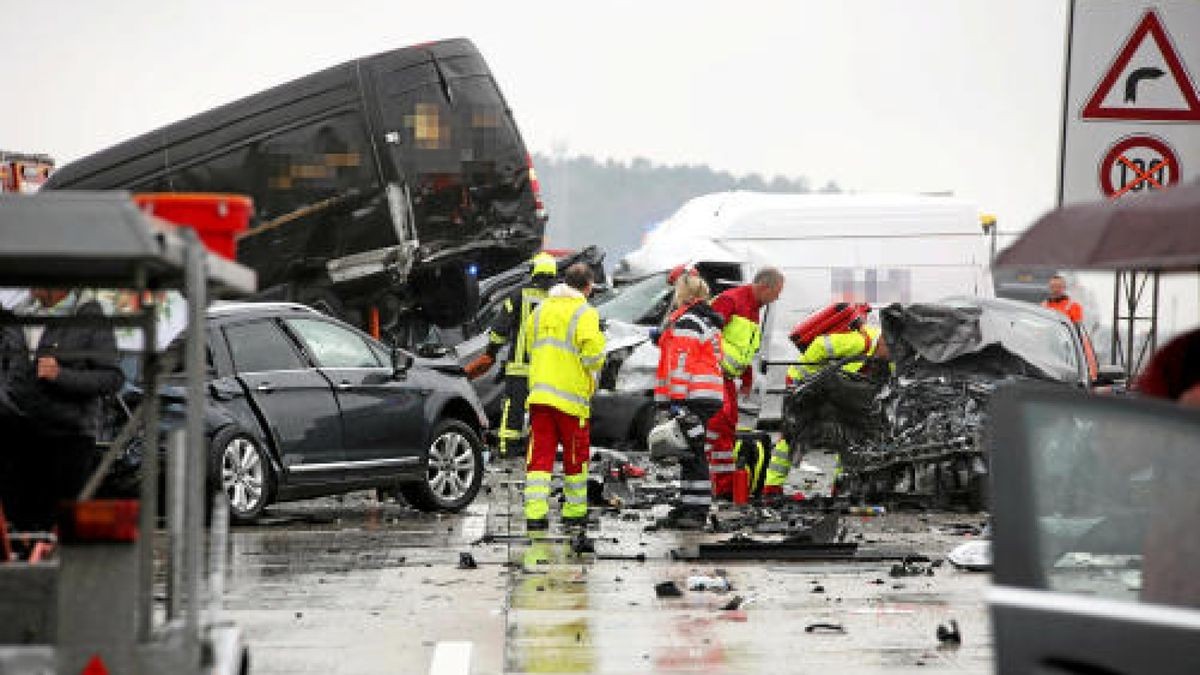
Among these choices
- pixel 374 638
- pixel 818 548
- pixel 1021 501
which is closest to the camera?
pixel 1021 501

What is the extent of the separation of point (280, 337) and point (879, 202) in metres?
13.8

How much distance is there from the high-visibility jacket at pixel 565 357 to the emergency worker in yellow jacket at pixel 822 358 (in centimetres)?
309

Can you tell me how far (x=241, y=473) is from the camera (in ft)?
54.0

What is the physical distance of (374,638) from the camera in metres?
11.5

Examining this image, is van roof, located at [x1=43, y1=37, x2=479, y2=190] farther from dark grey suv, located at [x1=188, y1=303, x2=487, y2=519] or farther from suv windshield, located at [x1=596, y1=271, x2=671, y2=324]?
dark grey suv, located at [x1=188, y1=303, x2=487, y2=519]

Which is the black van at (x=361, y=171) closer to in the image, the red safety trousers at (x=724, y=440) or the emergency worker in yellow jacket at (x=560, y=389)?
the red safety trousers at (x=724, y=440)

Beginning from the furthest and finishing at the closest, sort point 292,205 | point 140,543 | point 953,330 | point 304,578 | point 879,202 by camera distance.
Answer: point 879,202
point 292,205
point 953,330
point 304,578
point 140,543

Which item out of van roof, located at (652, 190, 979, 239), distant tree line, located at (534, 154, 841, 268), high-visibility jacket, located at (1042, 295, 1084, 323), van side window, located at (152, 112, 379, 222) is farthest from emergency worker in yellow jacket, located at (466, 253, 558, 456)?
distant tree line, located at (534, 154, 841, 268)

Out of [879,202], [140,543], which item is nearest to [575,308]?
[140,543]

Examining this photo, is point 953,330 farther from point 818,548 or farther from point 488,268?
point 488,268

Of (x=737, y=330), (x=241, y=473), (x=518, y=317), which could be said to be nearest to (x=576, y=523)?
(x=241, y=473)

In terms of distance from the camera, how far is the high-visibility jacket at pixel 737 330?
1844cm

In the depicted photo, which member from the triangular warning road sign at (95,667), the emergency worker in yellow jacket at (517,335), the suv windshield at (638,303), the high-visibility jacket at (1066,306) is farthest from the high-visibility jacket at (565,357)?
the high-visibility jacket at (1066,306)

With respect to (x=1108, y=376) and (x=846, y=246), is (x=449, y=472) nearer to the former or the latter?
(x=1108, y=376)
